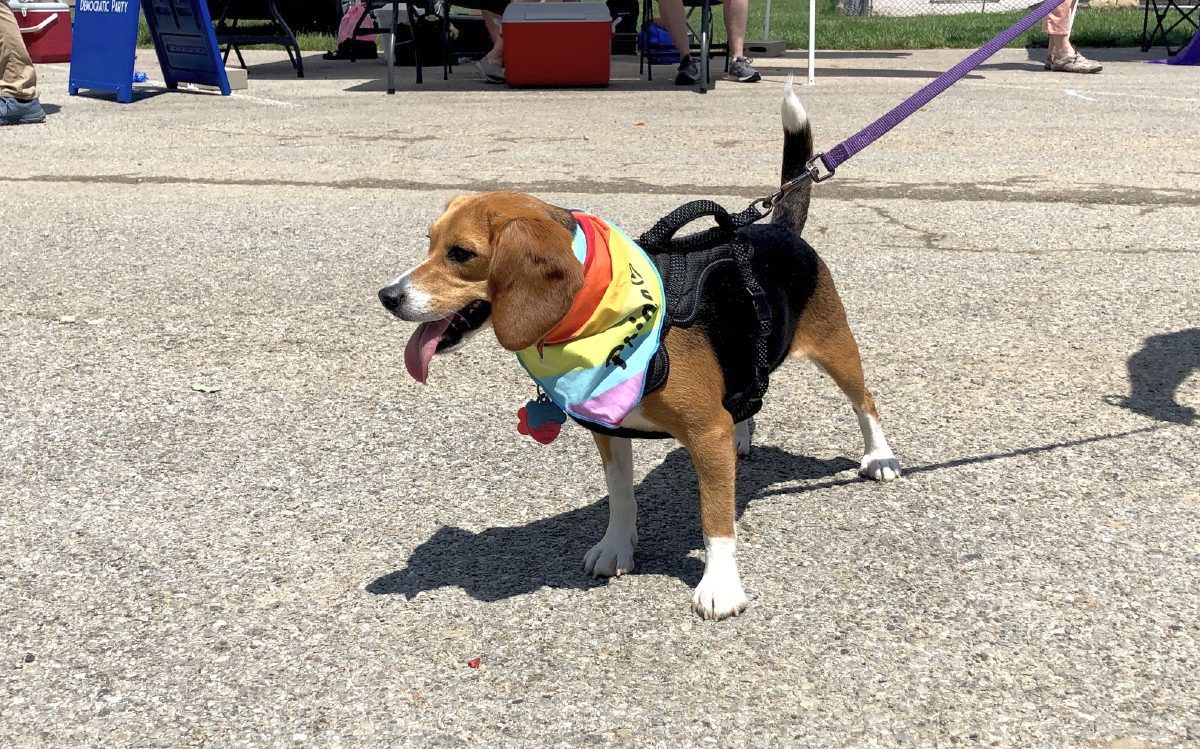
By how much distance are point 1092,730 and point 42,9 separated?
15.4m

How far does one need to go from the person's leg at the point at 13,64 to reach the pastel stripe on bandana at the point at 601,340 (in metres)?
7.93

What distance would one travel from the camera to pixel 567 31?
11.1 m

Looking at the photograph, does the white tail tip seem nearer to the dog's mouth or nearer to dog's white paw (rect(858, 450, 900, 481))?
dog's white paw (rect(858, 450, 900, 481))

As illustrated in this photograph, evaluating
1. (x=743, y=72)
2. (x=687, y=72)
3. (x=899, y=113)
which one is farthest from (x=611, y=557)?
(x=743, y=72)

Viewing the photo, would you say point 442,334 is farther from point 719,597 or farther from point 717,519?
point 719,597

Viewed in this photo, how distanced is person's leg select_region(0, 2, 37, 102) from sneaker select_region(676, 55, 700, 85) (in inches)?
229

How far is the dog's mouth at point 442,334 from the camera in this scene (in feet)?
7.88

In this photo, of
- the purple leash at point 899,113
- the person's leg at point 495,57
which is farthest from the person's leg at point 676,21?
the purple leash at point 899,113

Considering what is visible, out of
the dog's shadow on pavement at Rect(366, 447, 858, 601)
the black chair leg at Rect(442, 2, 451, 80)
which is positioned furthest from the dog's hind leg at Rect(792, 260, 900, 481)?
the black chair leg at Rect(442, 2, 451, 80)

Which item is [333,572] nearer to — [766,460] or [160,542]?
[160,542]

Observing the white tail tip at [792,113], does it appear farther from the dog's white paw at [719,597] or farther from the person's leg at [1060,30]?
the person's leg at [1060,30]

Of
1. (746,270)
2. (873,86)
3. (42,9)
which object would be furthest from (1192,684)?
(42,9)

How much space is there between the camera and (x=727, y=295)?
8.65 ft

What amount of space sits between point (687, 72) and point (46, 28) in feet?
27.9
